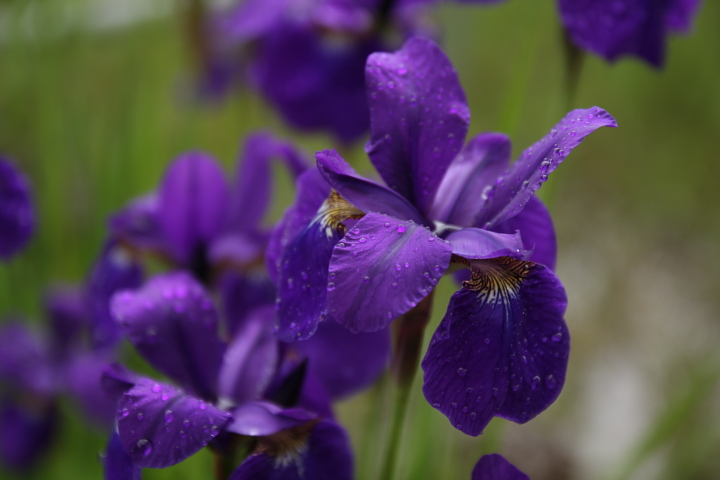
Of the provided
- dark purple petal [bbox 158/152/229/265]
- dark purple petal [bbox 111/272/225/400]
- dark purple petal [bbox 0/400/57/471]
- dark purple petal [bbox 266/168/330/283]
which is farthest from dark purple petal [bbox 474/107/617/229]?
dark purple petal [bbox 0/400/57/471]

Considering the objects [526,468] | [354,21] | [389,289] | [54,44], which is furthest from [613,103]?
[389,289]

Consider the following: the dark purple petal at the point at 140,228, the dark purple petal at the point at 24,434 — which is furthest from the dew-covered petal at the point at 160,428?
the dark purple petal at the point at 24,434

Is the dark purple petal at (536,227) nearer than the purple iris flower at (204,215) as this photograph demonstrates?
Yes

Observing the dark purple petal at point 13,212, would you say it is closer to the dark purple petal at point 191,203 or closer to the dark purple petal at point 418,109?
the dark purple petal at point 191,203

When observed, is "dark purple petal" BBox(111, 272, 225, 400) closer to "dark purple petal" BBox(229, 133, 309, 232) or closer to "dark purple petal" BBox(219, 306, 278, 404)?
"dark purple petal" BBox(219, 306, 278, 404)

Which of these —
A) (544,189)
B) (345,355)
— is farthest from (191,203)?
(544,189)

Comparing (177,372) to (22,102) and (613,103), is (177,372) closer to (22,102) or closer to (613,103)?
(22,102)

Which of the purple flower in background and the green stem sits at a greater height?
the purple flower in background
